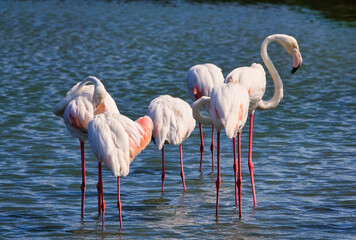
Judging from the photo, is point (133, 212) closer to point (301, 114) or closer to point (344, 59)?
point (301, 114)

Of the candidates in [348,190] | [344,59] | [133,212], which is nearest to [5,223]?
[133,212]

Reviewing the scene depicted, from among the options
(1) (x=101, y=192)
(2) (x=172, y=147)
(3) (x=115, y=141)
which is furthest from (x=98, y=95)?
(2) (x=172, y=147)

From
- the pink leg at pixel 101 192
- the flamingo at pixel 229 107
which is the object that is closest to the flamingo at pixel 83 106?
the pink leg at pixel 101 192

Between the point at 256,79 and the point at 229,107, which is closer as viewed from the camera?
the point at 229,107

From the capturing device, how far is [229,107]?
559 cm

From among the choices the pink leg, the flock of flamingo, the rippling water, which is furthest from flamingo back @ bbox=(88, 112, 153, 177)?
the rippling water

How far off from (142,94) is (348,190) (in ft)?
17.6

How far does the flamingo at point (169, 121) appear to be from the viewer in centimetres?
634

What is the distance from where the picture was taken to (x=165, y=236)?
A: 215 inches

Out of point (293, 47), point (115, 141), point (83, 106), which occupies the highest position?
point (293, 47)

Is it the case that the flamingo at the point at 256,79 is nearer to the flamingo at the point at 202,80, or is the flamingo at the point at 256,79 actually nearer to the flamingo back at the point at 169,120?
the flamingo back at the point at 169,120

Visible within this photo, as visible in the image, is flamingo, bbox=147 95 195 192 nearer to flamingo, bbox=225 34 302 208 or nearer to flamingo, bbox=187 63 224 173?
flamingo, bbox=225 34 302 208

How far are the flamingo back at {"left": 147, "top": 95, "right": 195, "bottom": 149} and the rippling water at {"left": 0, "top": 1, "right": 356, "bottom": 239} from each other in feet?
1.74

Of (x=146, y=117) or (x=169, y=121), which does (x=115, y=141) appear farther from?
(x=169, y=121)
